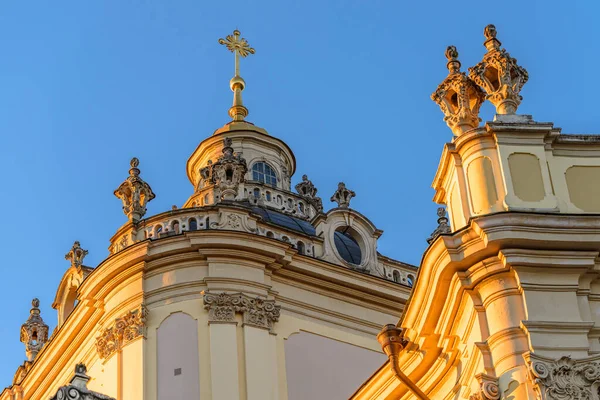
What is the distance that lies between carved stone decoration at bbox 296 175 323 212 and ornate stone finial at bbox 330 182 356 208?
216 cm

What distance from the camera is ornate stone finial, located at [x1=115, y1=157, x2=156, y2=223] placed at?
26.2 metres

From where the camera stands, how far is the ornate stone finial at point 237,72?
Result: 35.4 m

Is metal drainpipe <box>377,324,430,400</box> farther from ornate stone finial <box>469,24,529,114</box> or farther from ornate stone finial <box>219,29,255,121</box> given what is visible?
ornate stone finial <box>219,29,255,121</box>

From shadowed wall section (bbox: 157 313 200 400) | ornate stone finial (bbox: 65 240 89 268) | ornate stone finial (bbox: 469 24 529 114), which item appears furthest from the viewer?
ornate stone finial (bbox: 65 240 89 268)

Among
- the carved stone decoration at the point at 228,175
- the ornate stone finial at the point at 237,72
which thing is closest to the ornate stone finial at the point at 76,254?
the carved stone decoration at the point at 228,175

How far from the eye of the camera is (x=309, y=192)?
31172 mm

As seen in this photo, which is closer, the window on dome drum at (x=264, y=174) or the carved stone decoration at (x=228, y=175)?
the carved stone decoration at (x=228, y=175)

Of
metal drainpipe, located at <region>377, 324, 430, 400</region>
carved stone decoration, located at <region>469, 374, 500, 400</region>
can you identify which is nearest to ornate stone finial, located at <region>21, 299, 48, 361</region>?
metal drainpipe, located at <region>377, 324, 430, 400</region>

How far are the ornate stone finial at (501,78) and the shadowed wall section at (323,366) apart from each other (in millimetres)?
8393

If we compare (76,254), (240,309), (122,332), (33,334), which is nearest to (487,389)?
(240,309)

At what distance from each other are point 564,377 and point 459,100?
4.66 m

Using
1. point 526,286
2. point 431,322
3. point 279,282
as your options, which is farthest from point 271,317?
point 526,286

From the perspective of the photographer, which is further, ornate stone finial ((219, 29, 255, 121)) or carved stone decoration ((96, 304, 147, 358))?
ornate stone finial ((219, 29, 255, 121))

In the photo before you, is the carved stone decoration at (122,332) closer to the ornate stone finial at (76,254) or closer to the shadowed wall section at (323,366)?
the shadowed wall section at (323,366)
